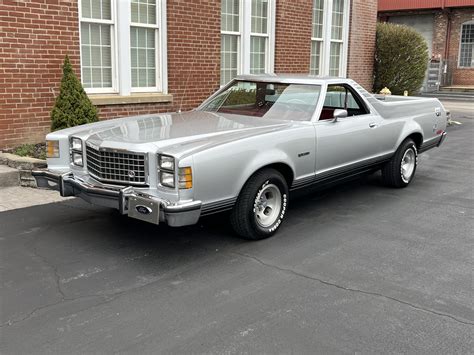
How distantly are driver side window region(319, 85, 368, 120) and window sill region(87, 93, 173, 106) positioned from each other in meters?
3.94

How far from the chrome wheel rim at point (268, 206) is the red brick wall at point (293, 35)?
7.81 meters

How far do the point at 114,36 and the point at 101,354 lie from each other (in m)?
7.03

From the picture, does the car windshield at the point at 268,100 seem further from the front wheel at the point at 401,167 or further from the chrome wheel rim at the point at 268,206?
the front wheel at the point at 401,167

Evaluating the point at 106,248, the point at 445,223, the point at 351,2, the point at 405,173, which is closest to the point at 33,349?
the point at 106,248

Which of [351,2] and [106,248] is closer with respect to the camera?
[106,248]

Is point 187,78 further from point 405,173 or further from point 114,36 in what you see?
point 405,173

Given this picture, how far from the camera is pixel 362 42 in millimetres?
15648

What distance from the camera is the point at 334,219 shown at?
234 inches

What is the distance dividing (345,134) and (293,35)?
7.38m

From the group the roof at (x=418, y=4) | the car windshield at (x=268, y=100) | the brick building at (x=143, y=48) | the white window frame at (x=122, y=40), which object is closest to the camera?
the car windshield at (x=268, y=100)

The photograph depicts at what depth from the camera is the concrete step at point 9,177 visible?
6.92 meters

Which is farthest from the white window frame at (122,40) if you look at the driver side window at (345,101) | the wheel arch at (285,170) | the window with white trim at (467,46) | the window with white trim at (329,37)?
the window with white trim at (467,46)

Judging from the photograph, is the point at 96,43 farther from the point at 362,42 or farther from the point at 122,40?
the point at 362,42

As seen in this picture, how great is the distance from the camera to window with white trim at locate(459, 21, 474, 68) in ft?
88.4
